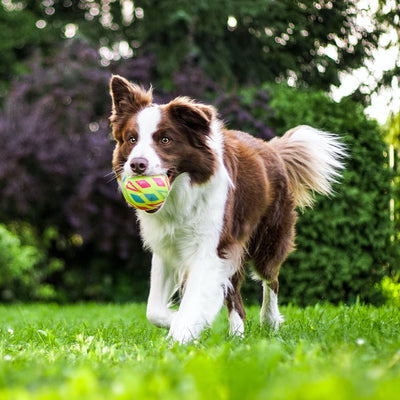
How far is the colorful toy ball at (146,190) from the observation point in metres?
3.65

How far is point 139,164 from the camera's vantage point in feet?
12.0

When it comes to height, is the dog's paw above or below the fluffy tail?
below

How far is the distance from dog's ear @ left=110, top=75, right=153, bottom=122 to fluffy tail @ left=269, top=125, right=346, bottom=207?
1.54 metres

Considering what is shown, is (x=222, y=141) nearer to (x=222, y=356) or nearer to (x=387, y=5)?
(x=222, y=356)

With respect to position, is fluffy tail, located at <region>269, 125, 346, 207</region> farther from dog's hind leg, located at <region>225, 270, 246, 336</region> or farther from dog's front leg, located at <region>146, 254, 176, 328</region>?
Answer: dog's front leg, located at <region>146, 254, 176, 328</region>

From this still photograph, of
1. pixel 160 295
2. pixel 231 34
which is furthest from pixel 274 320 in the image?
pixel 231 34

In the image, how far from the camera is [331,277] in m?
7.80

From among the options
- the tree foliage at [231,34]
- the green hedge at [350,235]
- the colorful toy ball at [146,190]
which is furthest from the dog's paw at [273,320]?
the tree foliage at [231,34]

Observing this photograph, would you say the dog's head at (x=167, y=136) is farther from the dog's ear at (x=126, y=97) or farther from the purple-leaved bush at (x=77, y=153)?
the purple-leaved bush at (x=77, y=153)

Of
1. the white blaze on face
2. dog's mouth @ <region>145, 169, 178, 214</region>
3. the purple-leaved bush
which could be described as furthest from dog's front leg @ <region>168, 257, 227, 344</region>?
the purple-leaved bush

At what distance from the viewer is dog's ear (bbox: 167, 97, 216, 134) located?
395 centimetres

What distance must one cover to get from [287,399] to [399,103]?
22.6ft

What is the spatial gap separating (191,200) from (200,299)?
68 cm

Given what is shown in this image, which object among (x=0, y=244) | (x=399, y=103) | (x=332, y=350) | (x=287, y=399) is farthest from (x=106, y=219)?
(x=287, y=399)
